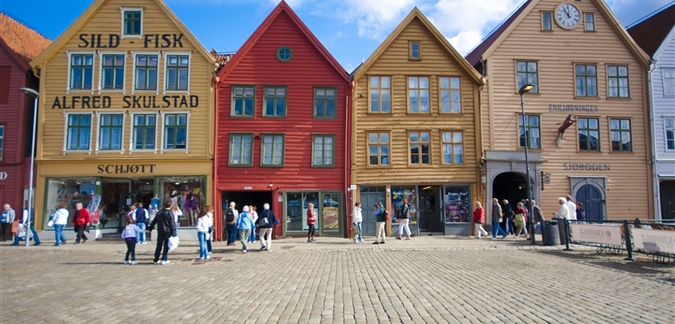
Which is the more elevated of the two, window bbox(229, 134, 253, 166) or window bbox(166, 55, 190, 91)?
window bbox(166, 55, 190, 91)

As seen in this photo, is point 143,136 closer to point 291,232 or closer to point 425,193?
point 291,232

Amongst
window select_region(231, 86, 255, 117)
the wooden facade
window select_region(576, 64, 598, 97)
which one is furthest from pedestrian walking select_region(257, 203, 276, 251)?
window select_region(576, 64, 598, 97)

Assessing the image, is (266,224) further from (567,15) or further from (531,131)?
(567,15)

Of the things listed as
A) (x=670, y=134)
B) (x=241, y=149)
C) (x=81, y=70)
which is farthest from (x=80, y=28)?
(x=670, y=134)

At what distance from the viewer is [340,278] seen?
1055 centimetres

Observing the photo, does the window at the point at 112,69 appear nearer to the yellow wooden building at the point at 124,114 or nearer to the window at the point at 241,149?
the yellow wooden building at the point at 124,114

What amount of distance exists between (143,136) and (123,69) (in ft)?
11.4

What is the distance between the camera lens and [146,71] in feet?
76.4

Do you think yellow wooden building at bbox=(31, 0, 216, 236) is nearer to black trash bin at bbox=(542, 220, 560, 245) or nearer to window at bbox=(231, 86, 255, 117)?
window at bbox=(231, 86, 255, 117)

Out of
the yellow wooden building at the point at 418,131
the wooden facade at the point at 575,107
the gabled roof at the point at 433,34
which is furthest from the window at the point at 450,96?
the wooden facade at the point at 575,107

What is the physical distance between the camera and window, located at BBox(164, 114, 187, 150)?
75.2 feet

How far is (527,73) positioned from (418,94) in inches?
236

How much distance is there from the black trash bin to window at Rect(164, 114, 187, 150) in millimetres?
16224

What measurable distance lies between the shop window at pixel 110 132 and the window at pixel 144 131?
0.74 meters
